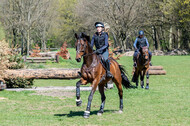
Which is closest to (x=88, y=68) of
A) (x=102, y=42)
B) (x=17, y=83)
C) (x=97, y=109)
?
Answer: (x=102, y=42)

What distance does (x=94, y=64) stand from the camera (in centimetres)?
935

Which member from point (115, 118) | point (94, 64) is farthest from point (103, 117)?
point (94, 64)

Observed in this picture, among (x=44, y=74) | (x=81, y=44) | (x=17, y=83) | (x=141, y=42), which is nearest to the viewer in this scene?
(x=81, y=44)

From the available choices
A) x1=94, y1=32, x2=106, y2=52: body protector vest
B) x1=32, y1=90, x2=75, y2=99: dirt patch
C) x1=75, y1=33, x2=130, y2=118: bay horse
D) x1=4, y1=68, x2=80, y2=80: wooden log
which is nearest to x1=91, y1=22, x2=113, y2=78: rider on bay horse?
x1=94, y1=32, x2=106, y2=52: body protector vest

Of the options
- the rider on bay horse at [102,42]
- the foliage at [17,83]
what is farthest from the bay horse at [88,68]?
the foliage at [17,83]

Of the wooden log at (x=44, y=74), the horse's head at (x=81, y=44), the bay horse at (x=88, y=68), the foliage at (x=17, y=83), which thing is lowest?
the foliage at (x=17, y=83)

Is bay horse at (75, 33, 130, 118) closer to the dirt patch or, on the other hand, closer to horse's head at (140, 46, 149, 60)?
the dirt patch

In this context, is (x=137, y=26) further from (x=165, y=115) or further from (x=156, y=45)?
(x=165, y=115)

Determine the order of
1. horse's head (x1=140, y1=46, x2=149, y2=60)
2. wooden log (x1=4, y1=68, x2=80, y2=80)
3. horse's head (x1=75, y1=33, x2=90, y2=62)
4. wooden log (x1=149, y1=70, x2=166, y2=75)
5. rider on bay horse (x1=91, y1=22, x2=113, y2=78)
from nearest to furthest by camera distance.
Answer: horse's head (x1=75, y1=33, x2=90, y2=62) < rider on bay horse (x1=91, y1=22, x2=113, y2=78) < wooden log (x1=4, y1=68, x2=80, y2=80) < horse's head (x1=140, y1=46, x2=149, y2=60) < wooden log (x1=149, y1=70, x2=166, y2=75)

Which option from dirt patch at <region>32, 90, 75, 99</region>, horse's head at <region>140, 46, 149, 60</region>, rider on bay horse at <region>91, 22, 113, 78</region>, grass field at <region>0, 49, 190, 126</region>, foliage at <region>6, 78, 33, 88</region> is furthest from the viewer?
horse's head at <region>140, 46, 149, 60</region>

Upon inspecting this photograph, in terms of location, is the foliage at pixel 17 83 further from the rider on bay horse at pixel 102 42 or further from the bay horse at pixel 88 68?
the bay horse at pixel 88 68

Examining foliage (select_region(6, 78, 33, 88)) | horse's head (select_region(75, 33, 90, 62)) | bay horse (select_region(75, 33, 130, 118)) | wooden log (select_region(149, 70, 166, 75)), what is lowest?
wooden log (select_region(149, 70, 166, 75))

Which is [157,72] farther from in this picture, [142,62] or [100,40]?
[100,40]

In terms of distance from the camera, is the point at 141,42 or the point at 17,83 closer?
the point at 17,83
